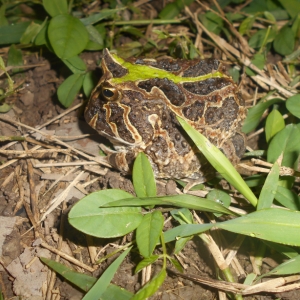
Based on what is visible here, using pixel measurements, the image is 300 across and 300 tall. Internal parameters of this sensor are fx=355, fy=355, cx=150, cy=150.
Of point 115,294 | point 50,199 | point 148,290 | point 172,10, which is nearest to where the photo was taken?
point 148,290

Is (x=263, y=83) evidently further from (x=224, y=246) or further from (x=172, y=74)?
(x=224, y=246)

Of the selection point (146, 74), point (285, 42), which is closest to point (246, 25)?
point (285, 42)

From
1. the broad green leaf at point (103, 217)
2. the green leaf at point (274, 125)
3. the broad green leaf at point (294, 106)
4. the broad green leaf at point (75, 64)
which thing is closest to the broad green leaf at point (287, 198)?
the green leaf at point (274, 125)

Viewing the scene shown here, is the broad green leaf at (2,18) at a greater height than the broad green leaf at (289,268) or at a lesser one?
greater

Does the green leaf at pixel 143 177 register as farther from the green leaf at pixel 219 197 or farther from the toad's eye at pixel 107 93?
the toad's eye at pixel 107 93

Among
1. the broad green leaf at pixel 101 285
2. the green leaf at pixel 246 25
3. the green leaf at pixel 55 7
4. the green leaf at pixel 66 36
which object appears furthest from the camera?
the green leaf at pixel 246 25

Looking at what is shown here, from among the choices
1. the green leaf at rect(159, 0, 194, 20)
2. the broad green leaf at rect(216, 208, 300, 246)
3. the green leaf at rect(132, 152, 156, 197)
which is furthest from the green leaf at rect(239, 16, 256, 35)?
the broad green leaf at rect(216, 208, 300, 246)

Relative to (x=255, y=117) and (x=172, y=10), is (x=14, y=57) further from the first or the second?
(x=255, y=117)

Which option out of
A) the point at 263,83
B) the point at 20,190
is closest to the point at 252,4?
the point at 263,83
